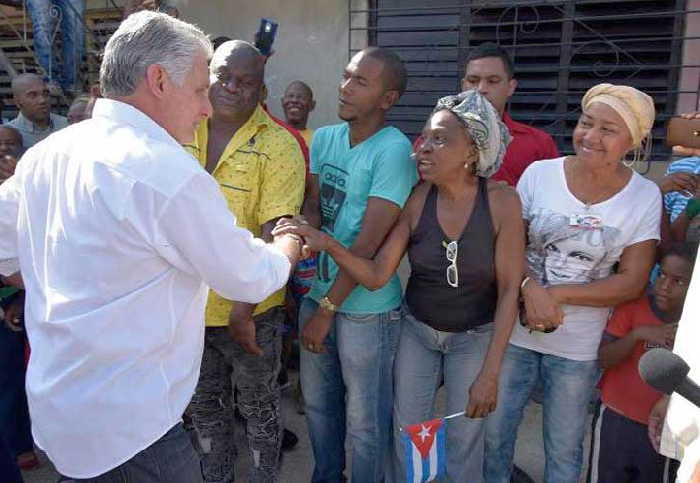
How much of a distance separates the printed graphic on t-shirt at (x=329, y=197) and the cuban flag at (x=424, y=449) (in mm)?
697

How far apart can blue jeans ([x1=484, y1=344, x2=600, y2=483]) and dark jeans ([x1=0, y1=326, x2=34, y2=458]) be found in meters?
2.37

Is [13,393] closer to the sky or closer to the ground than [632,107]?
closer to the ground

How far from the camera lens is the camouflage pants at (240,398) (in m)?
2.54

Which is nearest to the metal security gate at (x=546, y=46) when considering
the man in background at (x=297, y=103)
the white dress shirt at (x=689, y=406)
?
the man in background at (x=297, y=103)

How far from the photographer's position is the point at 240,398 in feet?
8.57

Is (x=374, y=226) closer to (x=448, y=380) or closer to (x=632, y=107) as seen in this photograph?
(x=448, y=380)

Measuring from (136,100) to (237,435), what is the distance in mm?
2475

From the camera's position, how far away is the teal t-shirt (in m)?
2.32

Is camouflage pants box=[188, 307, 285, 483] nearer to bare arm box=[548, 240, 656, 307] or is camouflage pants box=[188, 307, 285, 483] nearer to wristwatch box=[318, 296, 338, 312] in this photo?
wristwatch box=[318, 296, 338, 312]

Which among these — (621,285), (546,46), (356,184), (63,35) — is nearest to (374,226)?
(356,184)

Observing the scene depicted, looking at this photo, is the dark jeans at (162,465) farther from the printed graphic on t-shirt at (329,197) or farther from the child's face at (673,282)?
the child's face at (673,282)

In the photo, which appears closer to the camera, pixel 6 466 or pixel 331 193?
pixel 6 466

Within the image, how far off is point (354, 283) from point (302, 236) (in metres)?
0.33

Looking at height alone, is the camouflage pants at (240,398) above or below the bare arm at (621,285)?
below
